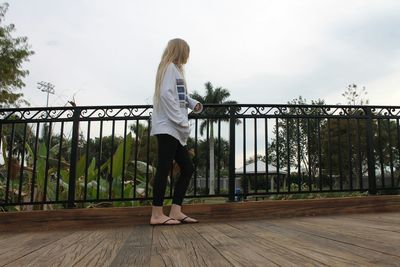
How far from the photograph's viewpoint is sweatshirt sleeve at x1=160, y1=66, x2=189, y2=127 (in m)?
2.81

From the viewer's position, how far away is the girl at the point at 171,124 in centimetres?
281

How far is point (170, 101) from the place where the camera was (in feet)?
9.23

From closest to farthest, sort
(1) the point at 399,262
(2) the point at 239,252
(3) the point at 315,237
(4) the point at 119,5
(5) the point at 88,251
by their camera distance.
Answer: (1) the point at 399,262 < (2) the point at 239,252 < (5) the point at 88,251 < (3) the point at 315,237 < (4) the point at 119,5

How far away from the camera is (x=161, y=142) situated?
2.84 meters

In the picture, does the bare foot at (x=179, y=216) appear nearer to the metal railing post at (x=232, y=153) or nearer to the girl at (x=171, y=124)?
the girl at (x=171, y=124)

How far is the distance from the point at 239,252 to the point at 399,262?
1.86 feet

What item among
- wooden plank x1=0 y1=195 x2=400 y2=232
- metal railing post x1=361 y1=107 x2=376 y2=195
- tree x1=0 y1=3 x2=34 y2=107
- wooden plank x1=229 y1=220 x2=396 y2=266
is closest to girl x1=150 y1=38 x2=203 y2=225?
wooden plank x1=0 y1=195 x2=400 y2=232

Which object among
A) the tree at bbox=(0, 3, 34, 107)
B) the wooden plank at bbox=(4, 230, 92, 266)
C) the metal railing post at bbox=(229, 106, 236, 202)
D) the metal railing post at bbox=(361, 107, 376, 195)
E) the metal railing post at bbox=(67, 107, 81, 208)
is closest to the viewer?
the wooden plank at bbox=(4, 230, 92, 266)

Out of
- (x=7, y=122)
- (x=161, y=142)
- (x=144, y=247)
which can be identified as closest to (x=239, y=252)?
(x=144, y=247)

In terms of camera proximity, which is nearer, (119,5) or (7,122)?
(7,122)

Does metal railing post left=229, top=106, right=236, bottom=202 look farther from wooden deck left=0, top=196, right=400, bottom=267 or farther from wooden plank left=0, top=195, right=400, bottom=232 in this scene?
wooden deck left=0, top=196, right=400, bottom=267

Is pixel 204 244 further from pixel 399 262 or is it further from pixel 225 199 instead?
pixel 225 199

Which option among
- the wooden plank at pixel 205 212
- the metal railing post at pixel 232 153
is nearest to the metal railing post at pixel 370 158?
the wooden plank at pixel 205 212

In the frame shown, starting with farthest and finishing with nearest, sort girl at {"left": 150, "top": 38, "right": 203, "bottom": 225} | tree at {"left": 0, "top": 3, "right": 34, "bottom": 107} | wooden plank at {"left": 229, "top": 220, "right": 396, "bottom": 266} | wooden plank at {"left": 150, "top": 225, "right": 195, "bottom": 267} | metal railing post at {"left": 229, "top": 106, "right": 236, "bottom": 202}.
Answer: tree at {"left": 0, "top": 3, "right": 34, "bottom": 107}, metal railing post at {"left": 229, "top": 106, "right": 236, "bottom": 202}, girl at {"left": 150, "top": 38, "right": 203, "bottom": 225}, wooden plank at {"left": 150, "top": 225, "right": 195, "bottom": 267}, wooden plank at {"left": 229, "top": 220, "right": 396, "bottom": 266}
